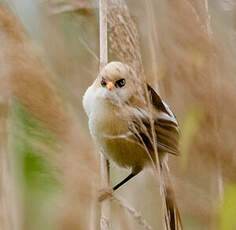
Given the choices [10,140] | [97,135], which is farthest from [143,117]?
[10,140]

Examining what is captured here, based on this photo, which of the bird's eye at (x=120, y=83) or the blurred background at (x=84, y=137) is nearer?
the blurred background at (x=84, y=137)

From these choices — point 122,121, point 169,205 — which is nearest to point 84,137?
point 122,121

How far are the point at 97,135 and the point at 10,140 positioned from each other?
25 cm

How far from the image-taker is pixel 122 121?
1228mm

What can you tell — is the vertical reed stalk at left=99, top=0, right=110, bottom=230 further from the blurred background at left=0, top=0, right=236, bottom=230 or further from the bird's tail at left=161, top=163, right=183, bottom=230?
the bird's tail at left=161, top=163, right=183, bottom=230

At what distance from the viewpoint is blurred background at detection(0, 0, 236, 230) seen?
985mm

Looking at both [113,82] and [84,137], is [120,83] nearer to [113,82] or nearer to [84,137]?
[113,82]

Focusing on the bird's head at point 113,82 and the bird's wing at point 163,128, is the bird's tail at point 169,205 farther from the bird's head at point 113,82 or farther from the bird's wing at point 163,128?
the bird's head at point 113,82

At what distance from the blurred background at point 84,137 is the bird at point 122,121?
4 cm

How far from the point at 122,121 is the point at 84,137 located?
137mm

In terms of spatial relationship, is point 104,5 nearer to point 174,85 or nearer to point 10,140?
point 174,85

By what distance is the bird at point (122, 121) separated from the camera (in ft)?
3.69

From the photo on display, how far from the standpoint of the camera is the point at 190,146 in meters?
1.07

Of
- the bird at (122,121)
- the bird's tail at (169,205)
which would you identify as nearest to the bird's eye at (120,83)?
the bird at (122,121)
